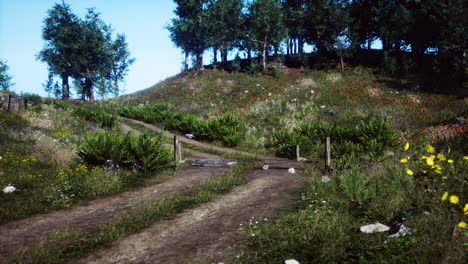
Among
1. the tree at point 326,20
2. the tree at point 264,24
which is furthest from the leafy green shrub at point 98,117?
the tree at point 326,20

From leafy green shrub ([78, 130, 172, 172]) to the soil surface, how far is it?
1.23 metres

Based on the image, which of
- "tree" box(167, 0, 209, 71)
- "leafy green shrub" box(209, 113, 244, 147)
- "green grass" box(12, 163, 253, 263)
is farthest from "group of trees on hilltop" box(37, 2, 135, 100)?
"green grass" box(12, 163, 253, 263)

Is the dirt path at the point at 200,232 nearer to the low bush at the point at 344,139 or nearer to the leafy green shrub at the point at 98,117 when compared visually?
the low bush at the point at 344,139

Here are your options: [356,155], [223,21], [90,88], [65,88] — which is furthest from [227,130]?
[65,88]

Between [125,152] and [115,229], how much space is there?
14.2ft

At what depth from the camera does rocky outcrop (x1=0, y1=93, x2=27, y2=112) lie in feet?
49.6

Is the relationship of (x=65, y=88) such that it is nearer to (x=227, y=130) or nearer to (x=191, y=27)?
(x=191, y=27)

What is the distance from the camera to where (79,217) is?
513 centimetres

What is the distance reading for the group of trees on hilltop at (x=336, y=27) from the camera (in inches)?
973

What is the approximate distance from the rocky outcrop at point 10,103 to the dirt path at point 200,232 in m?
15.0

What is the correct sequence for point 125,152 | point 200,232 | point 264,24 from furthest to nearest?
point 264,24, point 125,152, point 200,232

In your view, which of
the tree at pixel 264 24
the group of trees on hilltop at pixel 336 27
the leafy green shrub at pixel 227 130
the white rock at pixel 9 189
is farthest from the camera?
the tree at pixel 264 24

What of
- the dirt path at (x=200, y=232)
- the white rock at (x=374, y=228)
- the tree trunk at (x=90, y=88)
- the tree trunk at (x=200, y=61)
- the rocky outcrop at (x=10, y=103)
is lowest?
the dirt path at (x=200, y=232)

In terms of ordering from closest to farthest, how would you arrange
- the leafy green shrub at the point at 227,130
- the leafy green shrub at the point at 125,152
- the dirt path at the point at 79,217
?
the dirt path at the point at 79,217 → the leafy green shrub at the point at 125,152 → the leafy green shrub at the point at 227,130
